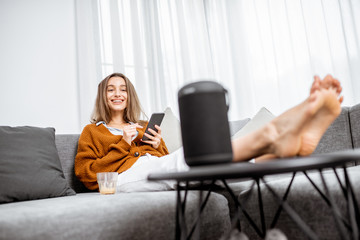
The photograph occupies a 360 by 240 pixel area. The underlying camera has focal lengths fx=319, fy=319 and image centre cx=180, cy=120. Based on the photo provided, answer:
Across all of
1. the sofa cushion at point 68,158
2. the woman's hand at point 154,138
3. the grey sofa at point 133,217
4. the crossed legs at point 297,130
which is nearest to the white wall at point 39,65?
the sofa cushion at point 68,158

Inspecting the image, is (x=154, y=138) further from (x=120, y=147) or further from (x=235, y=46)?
(x=235, y=46)

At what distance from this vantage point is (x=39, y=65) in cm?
233

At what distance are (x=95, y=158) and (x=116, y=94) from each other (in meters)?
0.48

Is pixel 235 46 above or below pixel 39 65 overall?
above

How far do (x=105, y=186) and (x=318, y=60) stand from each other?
5.66 feet

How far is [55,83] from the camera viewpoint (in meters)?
2.37

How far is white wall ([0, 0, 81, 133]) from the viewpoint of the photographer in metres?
2.21

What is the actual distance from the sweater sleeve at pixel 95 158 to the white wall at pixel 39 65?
2.79ft

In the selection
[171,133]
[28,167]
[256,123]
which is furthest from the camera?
[171,133]

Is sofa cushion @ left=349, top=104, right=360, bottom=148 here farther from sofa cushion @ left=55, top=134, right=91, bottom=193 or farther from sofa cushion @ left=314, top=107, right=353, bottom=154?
sofa cushion @ left=55, top=134, right=91, bottom=193

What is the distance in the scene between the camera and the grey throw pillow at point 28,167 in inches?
48.6

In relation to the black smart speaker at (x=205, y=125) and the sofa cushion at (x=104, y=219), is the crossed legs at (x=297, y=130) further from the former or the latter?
the sofa cushion at (x=104, y=219)

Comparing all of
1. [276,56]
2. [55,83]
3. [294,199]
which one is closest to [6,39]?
[55,83]

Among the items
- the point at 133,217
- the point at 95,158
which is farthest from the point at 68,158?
the point at 133,217
